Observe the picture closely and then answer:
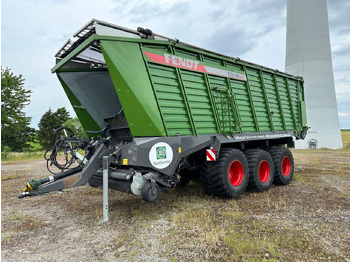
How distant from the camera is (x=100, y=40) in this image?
12.7 ft

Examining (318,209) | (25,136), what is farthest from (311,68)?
(25,136)

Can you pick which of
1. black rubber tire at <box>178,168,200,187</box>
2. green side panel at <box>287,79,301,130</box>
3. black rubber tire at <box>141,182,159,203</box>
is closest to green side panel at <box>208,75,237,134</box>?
black rubber tire at <box>178,168,200,187</box>

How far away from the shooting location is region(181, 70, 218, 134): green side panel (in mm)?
4816

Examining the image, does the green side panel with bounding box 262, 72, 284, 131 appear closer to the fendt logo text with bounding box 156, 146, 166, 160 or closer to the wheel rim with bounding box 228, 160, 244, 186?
the wheel rim with bounding box 228, 160, 244, 186

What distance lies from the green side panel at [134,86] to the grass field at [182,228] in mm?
1514

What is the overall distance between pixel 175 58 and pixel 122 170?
223 cm

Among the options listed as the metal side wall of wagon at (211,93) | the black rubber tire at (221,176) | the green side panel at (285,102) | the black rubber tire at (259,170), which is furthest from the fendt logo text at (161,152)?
the green side panel at (285,102)

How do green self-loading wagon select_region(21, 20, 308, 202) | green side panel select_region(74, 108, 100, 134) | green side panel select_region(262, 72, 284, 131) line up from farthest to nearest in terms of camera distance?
1. green side panel select_region(262, 72, 284, 131)
2. green side panel select_region(74, 108, 100, 134)
3. green self-loading wagon select_region(21, 20, 308, 202)

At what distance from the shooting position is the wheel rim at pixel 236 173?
541 cm

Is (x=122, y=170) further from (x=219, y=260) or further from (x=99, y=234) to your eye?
(x=219, y=260)

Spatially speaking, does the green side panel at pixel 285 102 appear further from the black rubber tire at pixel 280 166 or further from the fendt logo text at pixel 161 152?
the fendt logo text at pixel 161 152

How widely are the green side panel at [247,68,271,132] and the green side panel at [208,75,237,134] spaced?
980 mm

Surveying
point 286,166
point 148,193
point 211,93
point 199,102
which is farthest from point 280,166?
point 148,193

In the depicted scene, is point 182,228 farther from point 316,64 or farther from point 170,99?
point 316,64
